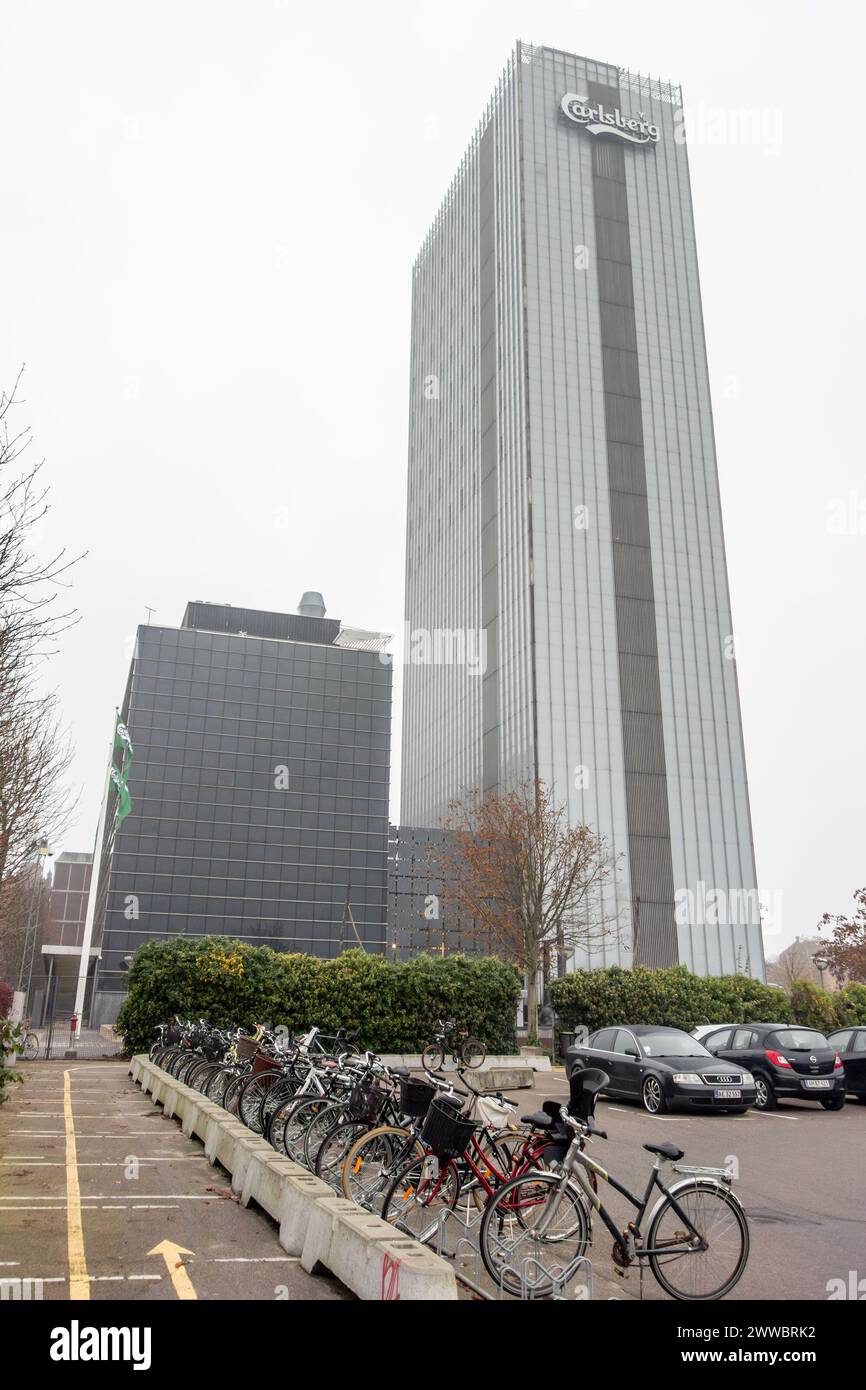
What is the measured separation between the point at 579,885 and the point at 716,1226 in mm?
30248

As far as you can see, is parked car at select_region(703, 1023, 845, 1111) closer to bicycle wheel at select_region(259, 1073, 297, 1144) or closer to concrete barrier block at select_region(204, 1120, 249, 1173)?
bicycle wheel at select_region(259, 1073, 297, 1144)

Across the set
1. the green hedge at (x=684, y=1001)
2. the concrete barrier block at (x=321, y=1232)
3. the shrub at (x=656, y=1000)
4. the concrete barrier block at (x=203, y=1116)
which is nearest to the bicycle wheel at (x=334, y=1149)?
the concrete barrier block at (x=321, y=1232)

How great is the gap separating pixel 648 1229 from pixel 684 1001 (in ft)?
73.4

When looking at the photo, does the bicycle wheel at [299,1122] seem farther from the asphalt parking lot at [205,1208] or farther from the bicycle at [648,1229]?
the bicycle at [648,1229]

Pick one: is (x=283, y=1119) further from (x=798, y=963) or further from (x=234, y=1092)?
(x=798, y=963)

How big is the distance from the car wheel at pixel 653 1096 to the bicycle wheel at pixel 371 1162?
379 inches

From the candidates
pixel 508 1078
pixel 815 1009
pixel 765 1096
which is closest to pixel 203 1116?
pixel 508 1078

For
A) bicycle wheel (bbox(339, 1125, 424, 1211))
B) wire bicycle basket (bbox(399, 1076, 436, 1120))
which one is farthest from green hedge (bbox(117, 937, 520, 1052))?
wire bicycle basket (bbox(399, 1076, 436, 1120))

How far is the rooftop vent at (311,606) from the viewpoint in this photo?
4259 inches

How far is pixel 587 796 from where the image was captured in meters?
78.1
